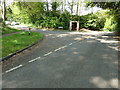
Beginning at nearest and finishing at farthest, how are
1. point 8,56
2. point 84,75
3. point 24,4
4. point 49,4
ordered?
point 84,75
point 8,56
point 24,4
point 49,4

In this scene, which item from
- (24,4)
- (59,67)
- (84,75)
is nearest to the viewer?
(84,75)

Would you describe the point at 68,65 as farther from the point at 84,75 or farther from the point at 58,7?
the point at 58,7

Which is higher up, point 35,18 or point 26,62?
point 35,18

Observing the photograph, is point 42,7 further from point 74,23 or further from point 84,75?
point 84,75

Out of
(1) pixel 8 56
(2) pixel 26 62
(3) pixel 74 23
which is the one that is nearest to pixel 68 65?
(2) pixel 26 62

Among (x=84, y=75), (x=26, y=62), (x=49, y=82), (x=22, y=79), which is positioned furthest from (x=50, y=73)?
(x=26, y=62)

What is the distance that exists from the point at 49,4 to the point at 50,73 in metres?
31.8

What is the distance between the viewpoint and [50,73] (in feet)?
14.9

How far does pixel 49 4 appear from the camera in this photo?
3316cm

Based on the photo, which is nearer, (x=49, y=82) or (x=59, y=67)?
(x=49, y=82)

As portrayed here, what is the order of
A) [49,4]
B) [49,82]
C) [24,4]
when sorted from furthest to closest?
1. [49,4]
2. [24,4]
3. [49,82]

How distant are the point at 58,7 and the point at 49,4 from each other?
2943 millimetres

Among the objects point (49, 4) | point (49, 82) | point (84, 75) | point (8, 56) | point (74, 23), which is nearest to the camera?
point (49, 82)

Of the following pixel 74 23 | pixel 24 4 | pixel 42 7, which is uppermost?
pixel 42 7
